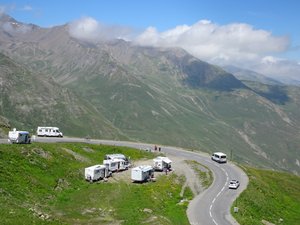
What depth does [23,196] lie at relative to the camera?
70.4m

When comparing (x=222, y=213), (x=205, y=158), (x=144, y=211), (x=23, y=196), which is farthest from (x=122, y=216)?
(x=205, y=158)

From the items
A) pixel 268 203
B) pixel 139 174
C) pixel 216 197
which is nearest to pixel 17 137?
pixel 139 174

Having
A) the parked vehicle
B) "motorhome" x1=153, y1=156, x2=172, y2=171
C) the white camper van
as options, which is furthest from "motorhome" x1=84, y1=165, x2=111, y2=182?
the white camper van

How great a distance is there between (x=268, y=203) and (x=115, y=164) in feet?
123

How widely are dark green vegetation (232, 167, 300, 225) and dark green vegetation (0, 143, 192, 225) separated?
1207 cm

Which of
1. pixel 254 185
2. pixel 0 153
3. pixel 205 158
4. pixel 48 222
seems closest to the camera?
pixel 48 222

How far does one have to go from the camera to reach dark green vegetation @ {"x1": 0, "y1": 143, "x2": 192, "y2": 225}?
65.1m

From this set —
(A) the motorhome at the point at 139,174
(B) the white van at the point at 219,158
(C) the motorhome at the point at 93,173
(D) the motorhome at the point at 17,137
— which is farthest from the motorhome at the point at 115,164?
(B) the white van at the point at 219,158

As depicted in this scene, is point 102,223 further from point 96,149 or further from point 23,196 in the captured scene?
→ point 96,149

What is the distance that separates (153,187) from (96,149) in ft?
118

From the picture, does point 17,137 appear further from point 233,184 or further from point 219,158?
point 219,158

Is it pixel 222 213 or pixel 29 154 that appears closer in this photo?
pixel 222 213

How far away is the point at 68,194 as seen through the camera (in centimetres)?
8169

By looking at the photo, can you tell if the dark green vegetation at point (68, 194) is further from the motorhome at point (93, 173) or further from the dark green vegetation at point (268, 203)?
the dark green vegetation at point (268, 203)
